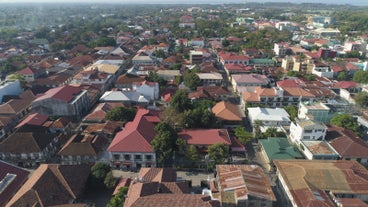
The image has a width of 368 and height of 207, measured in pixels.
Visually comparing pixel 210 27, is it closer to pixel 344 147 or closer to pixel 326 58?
A: pixel 326 58

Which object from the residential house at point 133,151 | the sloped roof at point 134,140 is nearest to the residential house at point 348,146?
the residential house at point 133,151

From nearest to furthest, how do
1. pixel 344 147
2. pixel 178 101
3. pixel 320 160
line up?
pixel 320 160, pixel 344 147, pixel 178 101

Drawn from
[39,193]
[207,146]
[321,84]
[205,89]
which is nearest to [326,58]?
[321,84]

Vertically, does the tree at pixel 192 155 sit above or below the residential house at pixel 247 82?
below

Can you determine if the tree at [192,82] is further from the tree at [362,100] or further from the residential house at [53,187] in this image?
the residential house at [53,187]

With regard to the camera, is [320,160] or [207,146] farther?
[207,146]

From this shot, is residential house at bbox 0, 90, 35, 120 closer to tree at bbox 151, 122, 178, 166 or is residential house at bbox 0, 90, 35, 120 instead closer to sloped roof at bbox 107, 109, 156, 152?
sloped roof at bbox 107, 109, 156, 152
